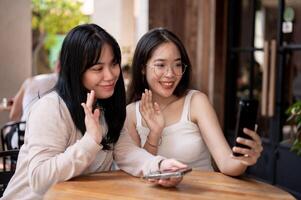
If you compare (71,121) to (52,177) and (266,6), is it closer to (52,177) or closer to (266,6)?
(52,177)

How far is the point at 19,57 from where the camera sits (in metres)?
5.34

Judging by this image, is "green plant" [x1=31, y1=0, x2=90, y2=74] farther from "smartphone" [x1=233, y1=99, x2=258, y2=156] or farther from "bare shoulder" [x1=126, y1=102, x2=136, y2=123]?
"smartphone" [x1=233, y1=99, x2=258, y2=156]

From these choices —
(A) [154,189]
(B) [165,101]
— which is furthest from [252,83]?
(A) [154,189]

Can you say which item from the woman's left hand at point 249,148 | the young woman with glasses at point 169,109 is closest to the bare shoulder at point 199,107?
the young woman with glasses at point 169,109

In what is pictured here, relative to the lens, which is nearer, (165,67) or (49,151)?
(49,151)

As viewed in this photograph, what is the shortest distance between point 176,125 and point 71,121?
25.0 inches

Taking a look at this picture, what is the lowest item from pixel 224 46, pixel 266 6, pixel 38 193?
pixel 38 193

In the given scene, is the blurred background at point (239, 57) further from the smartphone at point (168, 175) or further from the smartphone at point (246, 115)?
the smartphone at point (168, 175)

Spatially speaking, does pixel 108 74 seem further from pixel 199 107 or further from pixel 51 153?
pixel 199 107

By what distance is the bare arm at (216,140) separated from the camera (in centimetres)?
164

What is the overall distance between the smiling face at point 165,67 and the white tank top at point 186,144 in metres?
0.13

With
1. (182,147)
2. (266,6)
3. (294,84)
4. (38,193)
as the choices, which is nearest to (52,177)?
(38,193)

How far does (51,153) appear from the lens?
1491mm

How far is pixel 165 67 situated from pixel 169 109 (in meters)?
0.21
